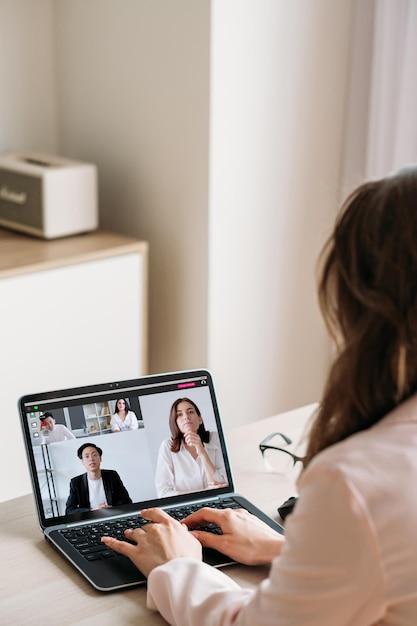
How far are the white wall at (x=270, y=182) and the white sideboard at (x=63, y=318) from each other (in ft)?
0.78

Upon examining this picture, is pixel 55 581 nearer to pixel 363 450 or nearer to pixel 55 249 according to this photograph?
pixel 363 450

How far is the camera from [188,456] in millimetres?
1325

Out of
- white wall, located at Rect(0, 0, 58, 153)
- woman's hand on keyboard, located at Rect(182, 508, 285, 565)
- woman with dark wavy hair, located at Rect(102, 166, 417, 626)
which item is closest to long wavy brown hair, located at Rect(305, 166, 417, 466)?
woman with dark wavy hair, located at Rect(102, 166, 417, 626)

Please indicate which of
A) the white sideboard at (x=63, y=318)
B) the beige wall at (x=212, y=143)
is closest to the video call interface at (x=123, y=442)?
the white sideboard at (x=63, y=318)

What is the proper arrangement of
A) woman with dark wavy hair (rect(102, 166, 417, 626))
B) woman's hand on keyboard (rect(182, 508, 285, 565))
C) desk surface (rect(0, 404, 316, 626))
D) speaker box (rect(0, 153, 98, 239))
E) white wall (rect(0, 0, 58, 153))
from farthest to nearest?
white wall (rect(0, 0, 58, 153)) → speaker box (rect(0, 153, 98, 239)) → woman's hand on keyboard (rect(182, 508, 285, 565)) → desk surface (rect(0, 404, 316, 626)) → woman with dark wavy hair (rect(102, 166, 417, 626))

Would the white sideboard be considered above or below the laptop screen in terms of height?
below

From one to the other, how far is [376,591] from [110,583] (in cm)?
42

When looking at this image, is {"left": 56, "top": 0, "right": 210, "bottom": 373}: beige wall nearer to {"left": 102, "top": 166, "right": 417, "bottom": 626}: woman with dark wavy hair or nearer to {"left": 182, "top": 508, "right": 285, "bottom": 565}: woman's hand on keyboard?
{"left": 182, "top": 508, "right": 285, "bottom": 565}: woman's hand on keyboard

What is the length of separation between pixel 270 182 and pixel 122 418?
1.34 m

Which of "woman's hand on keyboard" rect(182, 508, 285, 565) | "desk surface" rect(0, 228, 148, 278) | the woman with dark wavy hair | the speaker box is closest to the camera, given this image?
the woman with dark wavy hair

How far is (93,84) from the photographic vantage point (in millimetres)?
2645

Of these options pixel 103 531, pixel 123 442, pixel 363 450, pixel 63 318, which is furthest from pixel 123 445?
pixel 63 318

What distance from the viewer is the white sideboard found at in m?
2.29

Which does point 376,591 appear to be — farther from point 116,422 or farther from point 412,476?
point 116,422
